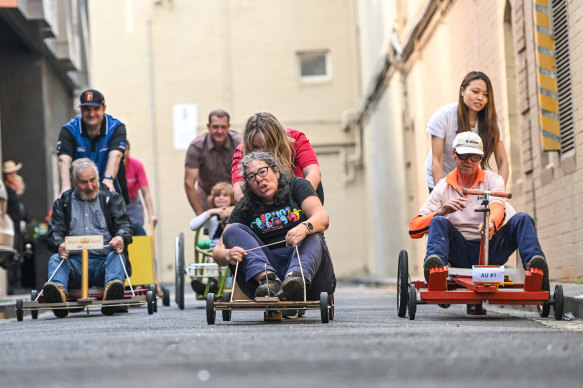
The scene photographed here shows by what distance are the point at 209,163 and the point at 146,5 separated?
18583mm

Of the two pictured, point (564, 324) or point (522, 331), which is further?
point (564, 324)

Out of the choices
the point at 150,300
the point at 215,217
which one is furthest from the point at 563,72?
the point at 150,300

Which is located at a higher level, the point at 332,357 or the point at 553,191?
the point at 553,191

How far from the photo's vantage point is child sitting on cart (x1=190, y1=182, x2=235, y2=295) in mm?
10994

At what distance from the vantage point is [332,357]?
14.3ft

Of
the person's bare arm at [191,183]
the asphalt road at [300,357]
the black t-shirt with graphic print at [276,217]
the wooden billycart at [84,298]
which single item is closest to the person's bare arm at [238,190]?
the black t-shirt with graphic print at [276,217]

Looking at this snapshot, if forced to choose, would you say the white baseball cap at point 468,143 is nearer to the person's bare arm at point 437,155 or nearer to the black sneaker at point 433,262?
the person's bare arm at point 437,155

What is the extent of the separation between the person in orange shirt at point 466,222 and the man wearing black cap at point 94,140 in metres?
3.21

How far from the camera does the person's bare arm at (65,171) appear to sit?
9.93 metres

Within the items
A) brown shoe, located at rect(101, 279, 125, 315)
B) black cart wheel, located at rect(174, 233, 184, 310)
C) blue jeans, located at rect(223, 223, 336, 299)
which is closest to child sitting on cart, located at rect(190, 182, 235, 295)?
black cart wheel, located at rect(174, 233, 184, 310)

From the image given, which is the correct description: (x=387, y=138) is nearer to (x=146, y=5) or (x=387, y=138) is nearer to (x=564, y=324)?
(x=146, y=5)

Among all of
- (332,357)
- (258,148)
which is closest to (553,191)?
(258,148)

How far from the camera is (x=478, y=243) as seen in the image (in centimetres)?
795

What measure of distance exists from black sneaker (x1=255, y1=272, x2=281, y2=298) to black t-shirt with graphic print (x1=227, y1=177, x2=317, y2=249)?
39 cm
